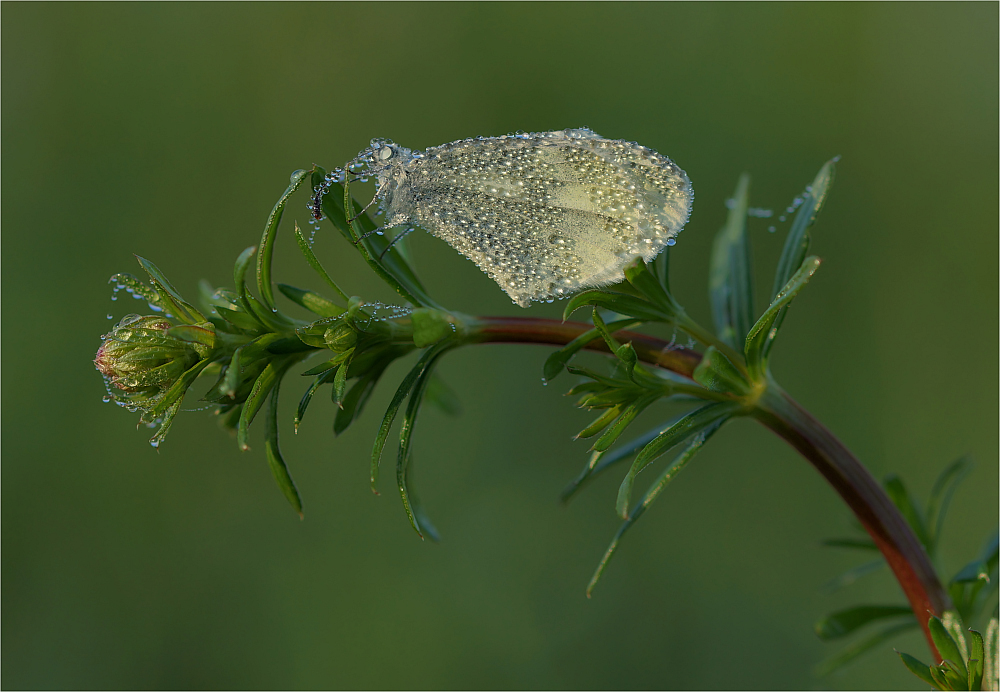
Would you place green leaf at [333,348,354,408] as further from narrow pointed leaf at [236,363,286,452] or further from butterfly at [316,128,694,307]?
butterfly at [316,128,694,307]

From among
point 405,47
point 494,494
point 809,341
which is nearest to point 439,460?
point 494,494

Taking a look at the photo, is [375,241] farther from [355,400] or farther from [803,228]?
[803,228]

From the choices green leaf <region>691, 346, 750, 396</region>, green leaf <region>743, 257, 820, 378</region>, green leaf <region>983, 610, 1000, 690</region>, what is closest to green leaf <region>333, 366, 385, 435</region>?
green leaf <region>691, 346, 750, 396</region>

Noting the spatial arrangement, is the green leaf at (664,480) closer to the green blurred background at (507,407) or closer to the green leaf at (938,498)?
the green leaf at (938,498)

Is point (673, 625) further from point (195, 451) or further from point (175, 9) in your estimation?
point (175, 9)

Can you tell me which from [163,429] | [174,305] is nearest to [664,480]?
[163,429]

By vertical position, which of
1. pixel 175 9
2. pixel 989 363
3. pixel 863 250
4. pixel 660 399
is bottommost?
pixel 989 363
